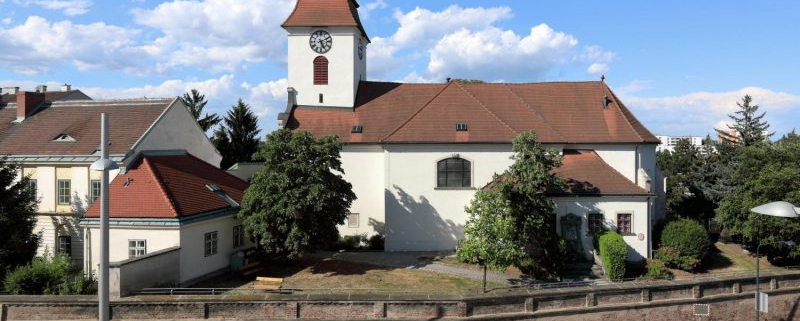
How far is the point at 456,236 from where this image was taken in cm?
2795

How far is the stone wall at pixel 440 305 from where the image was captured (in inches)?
602

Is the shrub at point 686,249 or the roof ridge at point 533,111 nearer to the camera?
the shrub at point 686,249

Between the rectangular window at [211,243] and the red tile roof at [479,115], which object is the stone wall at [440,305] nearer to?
the rectangular window at [211,243]

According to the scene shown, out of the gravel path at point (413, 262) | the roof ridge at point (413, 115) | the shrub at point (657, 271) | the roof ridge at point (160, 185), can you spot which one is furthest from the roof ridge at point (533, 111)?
the roof ridge at point (160, 185)

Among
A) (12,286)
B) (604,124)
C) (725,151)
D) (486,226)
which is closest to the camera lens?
(12,286)

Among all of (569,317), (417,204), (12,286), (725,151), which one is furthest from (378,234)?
(725,151)

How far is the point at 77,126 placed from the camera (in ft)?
88.9

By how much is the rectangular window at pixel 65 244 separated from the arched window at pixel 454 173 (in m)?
18.1

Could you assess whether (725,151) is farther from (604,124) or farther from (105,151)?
(105,151)

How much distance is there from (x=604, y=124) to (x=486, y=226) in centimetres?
1353

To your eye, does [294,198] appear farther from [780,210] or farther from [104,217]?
[780,210]

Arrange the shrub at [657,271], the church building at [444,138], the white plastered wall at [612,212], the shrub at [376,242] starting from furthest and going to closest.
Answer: the shrub at [376,242] → the church building at [444,138] → the white plastered wall at [612,212] → the shrub at [657,271]

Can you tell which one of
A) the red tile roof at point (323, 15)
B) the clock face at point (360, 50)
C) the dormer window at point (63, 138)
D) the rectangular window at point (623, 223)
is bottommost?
the rectangular window at point (623, 223)

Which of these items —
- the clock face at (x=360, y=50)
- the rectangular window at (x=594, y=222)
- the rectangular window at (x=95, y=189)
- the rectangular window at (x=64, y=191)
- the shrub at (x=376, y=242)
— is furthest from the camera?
the clock face at (x=360, y=50)
